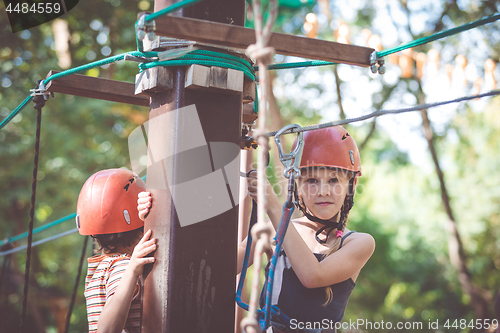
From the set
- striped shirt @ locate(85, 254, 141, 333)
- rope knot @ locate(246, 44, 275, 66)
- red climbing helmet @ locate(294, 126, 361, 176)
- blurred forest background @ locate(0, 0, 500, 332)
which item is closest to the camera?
rope knot @ locate(246, 44, 275, 66)

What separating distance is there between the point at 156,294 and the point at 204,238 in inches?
11.0

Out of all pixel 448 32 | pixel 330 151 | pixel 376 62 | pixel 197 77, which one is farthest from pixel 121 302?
pixel 448 32

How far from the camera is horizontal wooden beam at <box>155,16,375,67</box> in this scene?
1.30 metres

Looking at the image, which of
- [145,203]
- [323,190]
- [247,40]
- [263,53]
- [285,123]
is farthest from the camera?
[285,123]

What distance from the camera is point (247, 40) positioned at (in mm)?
1389

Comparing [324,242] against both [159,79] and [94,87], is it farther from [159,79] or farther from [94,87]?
[94,87]

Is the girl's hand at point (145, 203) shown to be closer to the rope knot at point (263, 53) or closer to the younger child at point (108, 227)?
the younger child at point (108, 227)

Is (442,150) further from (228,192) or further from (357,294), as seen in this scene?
(228,192)

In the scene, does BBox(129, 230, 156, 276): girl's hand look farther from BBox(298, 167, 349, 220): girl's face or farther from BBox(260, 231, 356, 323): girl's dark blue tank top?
BBox(298, 167, 349, 220): girl's face

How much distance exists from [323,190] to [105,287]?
126 centimetres

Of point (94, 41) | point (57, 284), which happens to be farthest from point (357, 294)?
point (94, 41)

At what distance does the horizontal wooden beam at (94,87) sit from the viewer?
2.05m

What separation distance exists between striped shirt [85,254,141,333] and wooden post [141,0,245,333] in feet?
1.56

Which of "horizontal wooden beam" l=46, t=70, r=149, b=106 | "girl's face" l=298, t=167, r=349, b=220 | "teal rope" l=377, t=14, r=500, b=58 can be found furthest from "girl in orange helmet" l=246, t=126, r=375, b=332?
"horizontal wooden beam" l=46, t=70, r=149, b=106
